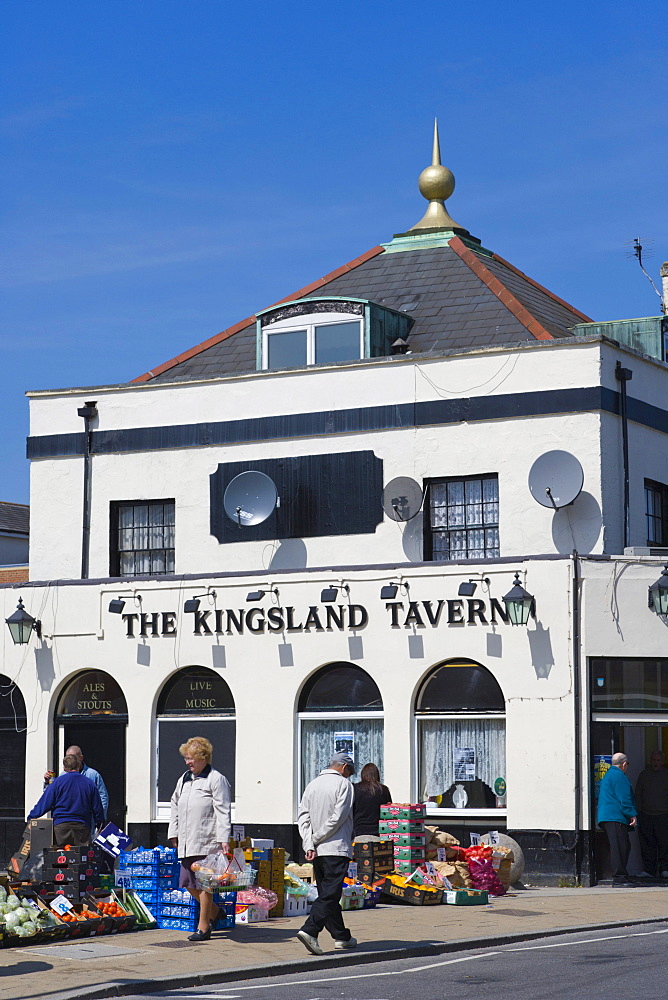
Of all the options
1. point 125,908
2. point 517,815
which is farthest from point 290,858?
point 125,908

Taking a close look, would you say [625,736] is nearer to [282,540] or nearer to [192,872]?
[282,540]

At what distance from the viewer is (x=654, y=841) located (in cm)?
2038

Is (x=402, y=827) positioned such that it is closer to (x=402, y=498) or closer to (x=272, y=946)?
(x=272, y=946)

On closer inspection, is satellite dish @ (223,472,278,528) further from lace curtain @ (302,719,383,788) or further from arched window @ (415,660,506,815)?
arched window @ (415,660,506,815)

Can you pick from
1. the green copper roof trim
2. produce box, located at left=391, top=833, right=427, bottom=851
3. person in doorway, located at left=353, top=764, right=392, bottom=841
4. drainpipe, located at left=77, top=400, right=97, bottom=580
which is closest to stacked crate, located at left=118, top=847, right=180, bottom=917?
person in doorway, located at left=353, top=764, right=392, bottom=841

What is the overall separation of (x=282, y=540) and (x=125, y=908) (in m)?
8.79

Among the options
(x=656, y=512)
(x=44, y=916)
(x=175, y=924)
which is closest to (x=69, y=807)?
(x=175, y=924)

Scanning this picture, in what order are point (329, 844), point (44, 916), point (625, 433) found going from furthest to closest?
point (625, 433), point (44, 916), point (329, 844)

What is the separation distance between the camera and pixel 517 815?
65.4ft

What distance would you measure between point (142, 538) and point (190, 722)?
11.1 ft

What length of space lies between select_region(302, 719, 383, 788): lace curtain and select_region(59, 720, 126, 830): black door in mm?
3045

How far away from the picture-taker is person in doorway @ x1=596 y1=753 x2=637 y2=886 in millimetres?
19359

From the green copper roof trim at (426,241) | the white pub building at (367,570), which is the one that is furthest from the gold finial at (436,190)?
the white pub building at (367,570)

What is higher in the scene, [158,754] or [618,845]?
[158,754]
